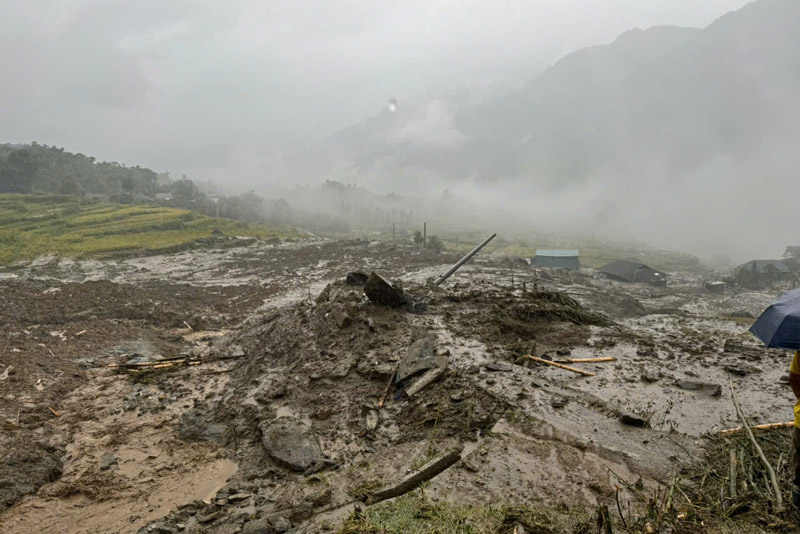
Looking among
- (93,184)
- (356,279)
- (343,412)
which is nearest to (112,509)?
(343,412)

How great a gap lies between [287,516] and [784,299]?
6.06m

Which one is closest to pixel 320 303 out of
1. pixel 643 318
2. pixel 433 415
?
pixel 433 415

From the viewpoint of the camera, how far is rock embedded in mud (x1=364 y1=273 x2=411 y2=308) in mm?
11445

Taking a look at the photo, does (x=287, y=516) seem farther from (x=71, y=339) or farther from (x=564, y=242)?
(x=564, y=242)

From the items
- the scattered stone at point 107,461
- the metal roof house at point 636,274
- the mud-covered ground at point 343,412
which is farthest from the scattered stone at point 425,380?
the metal roof house at point 636,274

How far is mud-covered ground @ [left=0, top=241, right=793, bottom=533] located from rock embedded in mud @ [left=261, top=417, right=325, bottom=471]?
1.4 inches

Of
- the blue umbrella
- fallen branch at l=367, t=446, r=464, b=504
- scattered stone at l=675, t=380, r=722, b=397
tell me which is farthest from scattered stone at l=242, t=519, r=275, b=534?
scattered stone at l=675, t=380, r=722, b=397

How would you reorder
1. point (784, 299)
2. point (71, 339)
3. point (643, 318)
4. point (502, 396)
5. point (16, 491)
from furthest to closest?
point (643, 318), point (71, 339), point (502, 396), point (16, 491), point (784, 299)

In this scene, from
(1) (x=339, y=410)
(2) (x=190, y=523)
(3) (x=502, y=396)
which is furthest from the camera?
(1) (x=339, y=410)

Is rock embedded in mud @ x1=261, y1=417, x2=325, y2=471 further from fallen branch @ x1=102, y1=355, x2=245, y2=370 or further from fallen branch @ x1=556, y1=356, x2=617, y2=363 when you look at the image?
fallen branch @ x1=556, y1=356, x2=617, y2=363

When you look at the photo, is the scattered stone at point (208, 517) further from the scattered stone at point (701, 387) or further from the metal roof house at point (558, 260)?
the metal roof house at point (558, 260)

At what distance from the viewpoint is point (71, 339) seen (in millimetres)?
13836

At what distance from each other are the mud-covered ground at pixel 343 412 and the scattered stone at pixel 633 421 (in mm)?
42

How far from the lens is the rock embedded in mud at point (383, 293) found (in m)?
11.4
